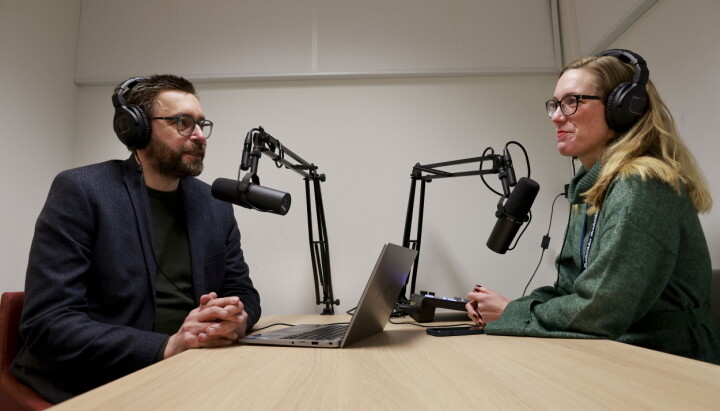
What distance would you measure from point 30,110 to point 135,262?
1583 millimetres

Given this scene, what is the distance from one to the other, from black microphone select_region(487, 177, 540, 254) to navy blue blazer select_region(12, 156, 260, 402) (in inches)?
29.9

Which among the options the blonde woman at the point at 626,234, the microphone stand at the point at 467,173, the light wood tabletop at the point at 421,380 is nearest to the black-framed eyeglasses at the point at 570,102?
the blonde woman at the point at 626,234

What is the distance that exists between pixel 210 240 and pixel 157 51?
160 centimetres

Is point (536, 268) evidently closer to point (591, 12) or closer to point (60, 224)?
point (591, 12)

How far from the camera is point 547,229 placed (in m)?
2.25

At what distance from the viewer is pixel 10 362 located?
1034 mm

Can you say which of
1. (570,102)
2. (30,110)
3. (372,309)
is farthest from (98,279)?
(30,110)

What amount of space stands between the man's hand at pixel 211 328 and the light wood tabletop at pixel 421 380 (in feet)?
0.25

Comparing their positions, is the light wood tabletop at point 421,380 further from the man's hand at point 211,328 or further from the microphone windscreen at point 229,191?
the microphone windscreen at point 229,191

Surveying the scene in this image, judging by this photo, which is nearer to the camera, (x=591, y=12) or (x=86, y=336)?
(x=86, y=336)

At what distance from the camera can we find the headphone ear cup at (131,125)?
1.26m

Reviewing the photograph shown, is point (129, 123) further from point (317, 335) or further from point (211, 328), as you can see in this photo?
point (317, 335)

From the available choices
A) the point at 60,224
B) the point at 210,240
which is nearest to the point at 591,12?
the point at 210,240

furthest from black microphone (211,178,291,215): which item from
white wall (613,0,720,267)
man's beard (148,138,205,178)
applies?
white wall (613,0,720,267)
